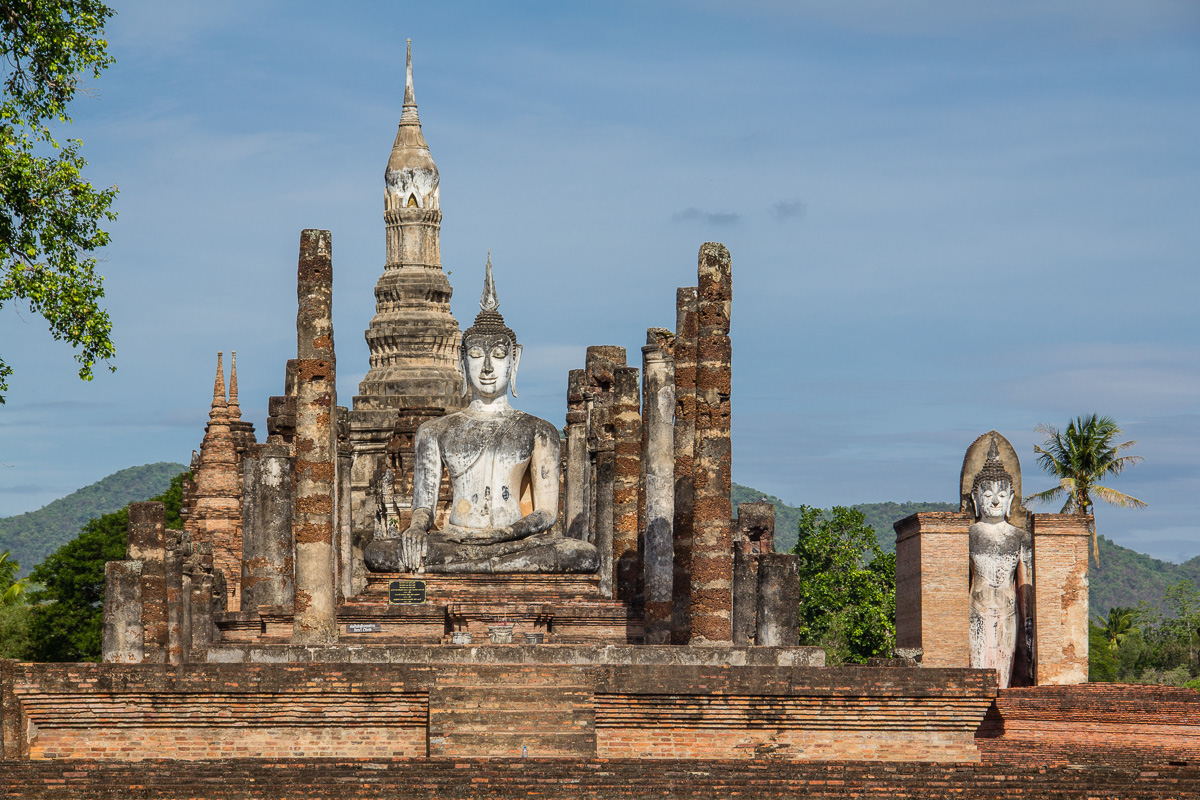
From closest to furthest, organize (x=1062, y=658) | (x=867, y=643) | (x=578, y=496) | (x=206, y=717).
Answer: (x=206, y=717)
(x=1062, y=658)
(x=578, y=496)
(x=867, y=643)

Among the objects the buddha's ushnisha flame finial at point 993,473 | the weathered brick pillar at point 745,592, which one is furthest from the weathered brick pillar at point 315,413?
the buddha's ushnisha flame finial at point 993,473

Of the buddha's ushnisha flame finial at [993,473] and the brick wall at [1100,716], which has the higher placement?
the buddha's ushnisha flame finial at [993,473]

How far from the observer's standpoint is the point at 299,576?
1833 centimetres

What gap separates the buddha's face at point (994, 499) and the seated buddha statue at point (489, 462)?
16.0 feet

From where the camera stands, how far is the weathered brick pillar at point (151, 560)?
66.8ft

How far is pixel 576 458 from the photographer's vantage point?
2920 centimetres

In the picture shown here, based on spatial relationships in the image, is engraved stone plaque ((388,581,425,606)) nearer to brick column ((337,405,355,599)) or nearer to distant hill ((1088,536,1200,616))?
brick column ((337,405,355,599))

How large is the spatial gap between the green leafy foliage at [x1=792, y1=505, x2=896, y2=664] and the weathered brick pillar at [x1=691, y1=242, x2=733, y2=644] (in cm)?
1874

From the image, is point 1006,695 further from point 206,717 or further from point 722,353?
point 206,717

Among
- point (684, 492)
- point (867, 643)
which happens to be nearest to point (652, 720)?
point (684, 492)

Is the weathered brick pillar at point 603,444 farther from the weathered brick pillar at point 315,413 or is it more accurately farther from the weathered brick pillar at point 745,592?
the weathered brick pillar at point 315,413

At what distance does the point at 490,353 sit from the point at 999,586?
7.08 meters

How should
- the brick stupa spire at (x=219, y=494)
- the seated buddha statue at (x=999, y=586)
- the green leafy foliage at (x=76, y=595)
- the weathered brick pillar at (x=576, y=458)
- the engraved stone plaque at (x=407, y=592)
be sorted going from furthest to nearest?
1. the green leafy foliage at (x=76, y=595)
2. the brick stupa spire at (x=219, y=494)
3. the weathered brick pillar at (x=576, y=458)
4. the seated buddha statue at (x=999, y=586)
5. the engraved stone plaque at (x=407, y=592)

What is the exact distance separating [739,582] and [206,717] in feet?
26.1
